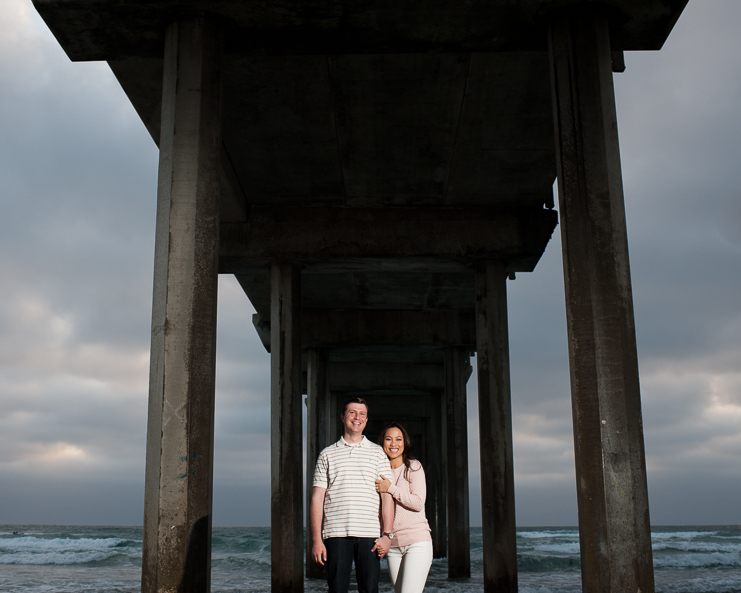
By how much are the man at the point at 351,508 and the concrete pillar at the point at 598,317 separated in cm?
231

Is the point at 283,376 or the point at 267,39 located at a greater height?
the point at 267,39

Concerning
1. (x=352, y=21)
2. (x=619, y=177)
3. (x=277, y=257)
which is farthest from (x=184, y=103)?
(x=277, y=257)

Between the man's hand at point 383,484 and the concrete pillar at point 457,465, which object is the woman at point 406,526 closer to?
the man's hand at point 383,484

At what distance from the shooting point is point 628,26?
7.59 m

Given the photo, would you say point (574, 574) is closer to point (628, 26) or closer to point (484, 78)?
point (484, 78)

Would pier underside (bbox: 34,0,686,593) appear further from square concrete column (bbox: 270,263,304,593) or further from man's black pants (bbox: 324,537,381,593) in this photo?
man's black pants (bbox: 324,537,381,593)

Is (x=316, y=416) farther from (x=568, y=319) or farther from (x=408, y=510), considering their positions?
(x=408, y=510)

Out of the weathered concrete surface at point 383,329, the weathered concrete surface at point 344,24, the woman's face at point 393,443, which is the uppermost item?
the weathered concrete surface at point 344,24

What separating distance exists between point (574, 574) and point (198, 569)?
1688 centimetres

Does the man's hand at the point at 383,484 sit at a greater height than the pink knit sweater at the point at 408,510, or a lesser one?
greater

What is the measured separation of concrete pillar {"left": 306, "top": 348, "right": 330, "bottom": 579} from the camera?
17.4 metres

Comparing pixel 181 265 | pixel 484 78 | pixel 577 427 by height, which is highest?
pixel 484 78

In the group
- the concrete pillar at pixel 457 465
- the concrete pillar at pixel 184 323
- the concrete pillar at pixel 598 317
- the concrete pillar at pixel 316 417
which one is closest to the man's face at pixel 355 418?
the concrete pillar at pixel 184 323

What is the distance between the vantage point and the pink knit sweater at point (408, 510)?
4918mm
